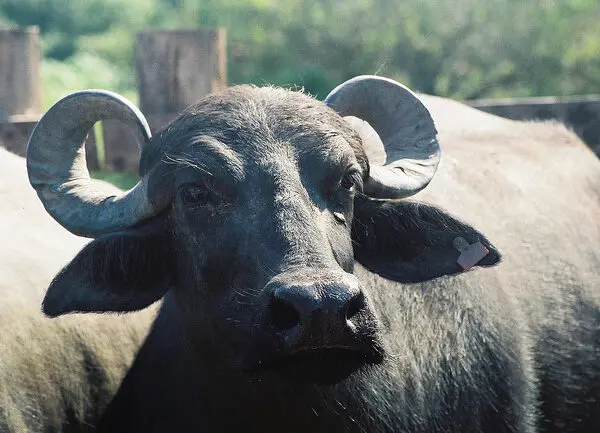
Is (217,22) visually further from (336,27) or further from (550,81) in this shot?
(550,81)

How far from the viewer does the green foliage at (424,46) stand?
22.7 meters

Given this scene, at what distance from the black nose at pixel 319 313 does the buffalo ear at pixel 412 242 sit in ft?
3.29

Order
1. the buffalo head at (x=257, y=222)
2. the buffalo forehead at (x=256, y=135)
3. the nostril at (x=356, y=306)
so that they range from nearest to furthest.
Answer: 1. the nostril at (x=356, y=306)
2. the buffalo head at (x=257, y=222)
3. the buffalo forehead at (x=256, y=135)

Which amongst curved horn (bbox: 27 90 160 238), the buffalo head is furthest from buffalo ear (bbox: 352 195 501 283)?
curved horn (bbox: 27 90 160 238)

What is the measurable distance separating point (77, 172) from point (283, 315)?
139cm

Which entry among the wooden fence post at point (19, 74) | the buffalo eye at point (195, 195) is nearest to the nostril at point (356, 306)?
the buffalo eye at point (195, 195)

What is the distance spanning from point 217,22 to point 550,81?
7870 millimetres

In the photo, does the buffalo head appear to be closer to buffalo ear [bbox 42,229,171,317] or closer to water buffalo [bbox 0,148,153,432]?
buffalo ear [bbox 42,229,171,317]

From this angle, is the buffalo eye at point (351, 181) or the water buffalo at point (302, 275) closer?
the water buffalo at point (302, 275)

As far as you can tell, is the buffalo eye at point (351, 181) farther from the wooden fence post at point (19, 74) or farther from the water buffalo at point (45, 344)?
the wooden fence post at point (19, 74)

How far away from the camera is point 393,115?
199 inches

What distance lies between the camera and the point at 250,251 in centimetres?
400

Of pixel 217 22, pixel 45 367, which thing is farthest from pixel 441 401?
pixel 217 22

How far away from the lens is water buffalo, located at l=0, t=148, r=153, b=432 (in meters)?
4.47
